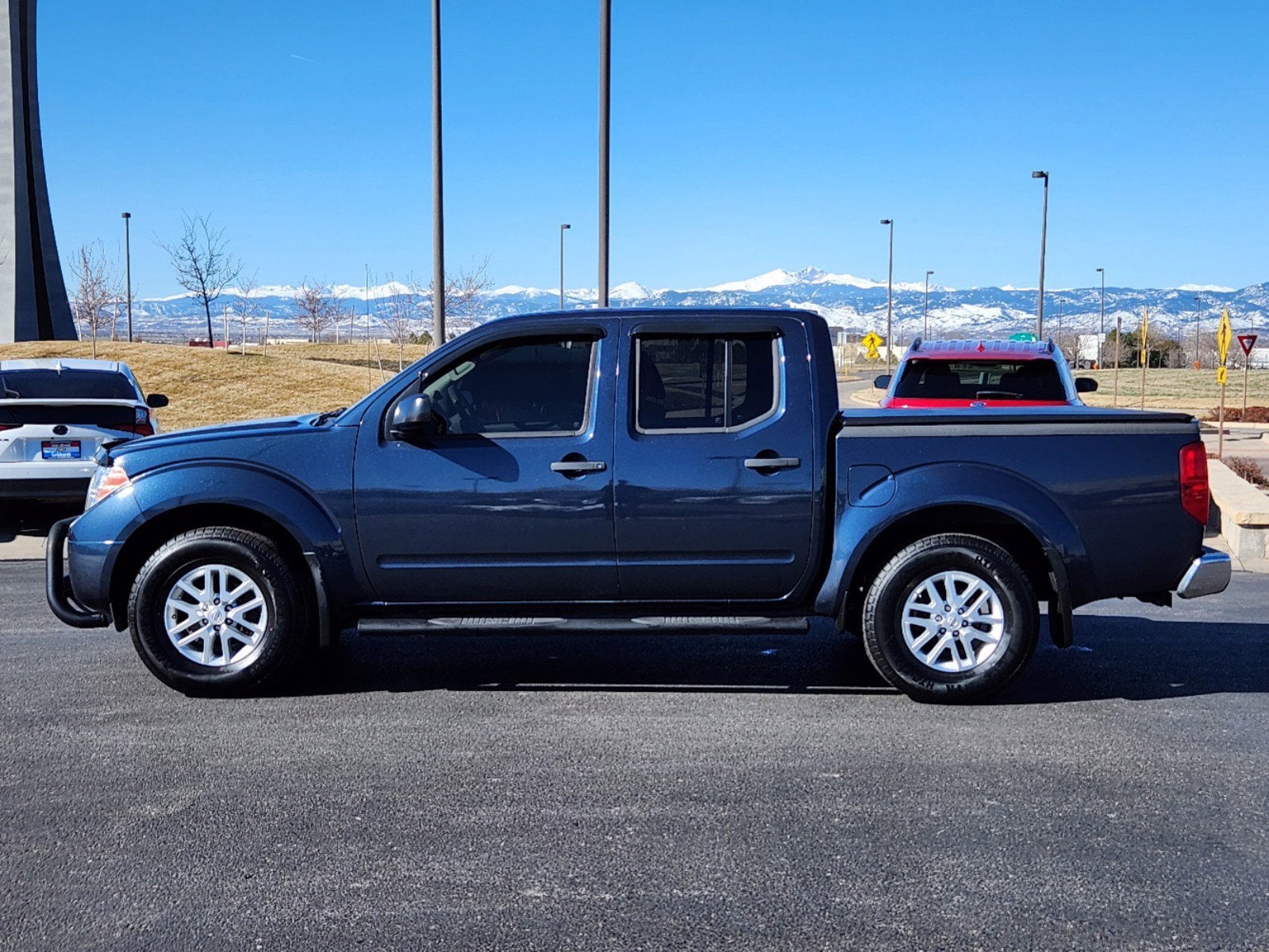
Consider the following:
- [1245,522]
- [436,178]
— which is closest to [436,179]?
[436,178]

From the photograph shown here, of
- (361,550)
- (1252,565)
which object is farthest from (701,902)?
(1252,565)

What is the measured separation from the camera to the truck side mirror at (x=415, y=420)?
6059 millimetres

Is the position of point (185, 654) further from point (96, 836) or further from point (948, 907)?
point (948, 907)

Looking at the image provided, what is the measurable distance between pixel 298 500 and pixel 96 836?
7.06ft

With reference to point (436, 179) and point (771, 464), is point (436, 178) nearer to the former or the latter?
point (436, 179)

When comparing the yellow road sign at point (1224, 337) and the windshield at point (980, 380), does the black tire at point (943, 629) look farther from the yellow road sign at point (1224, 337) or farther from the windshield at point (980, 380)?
the yellow road sign at point (1224, 337)

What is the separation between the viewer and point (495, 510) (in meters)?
6.21

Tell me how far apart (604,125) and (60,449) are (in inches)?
324

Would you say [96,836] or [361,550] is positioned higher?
[361,550]

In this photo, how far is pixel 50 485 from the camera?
1187cm

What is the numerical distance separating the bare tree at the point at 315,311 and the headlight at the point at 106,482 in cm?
7029

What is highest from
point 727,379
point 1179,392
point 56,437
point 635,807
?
point 727,379

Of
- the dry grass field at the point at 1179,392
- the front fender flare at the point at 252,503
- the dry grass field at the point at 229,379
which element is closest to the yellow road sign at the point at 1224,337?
the dry grass field at the point at 1179,392

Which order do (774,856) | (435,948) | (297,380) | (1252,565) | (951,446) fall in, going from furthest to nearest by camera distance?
(297,380) → (1252,565) → (951,446) → (774,856) → (435,948)
